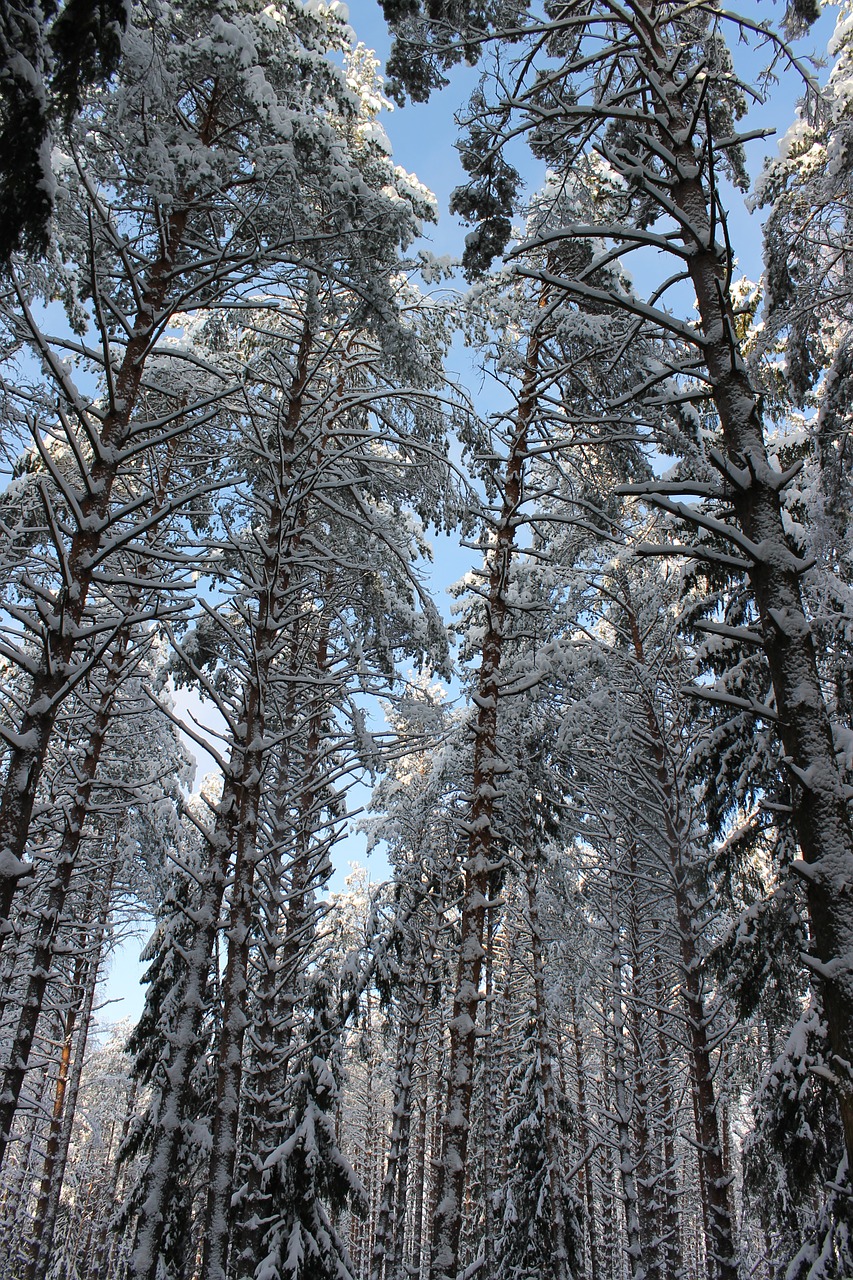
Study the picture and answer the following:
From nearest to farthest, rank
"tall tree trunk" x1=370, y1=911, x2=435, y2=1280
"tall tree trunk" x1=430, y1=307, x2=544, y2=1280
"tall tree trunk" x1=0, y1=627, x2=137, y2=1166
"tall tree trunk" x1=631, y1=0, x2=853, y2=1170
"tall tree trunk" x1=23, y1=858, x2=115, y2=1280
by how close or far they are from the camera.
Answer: "tall tree trunk" x1=631, y1=0, x2=853, y2=1170 < "tall tree trunk" x1=430, y1=307, x2=544, y2=1280 < "tall tree trunk" x1=0, y1=627, x2=137, y2=1166 < "tall tree trunk" x1=23, y1=858, x2=115, y2=1280 < "tall tree trunk" x1=370, y1=911, x2=435, y2=1280

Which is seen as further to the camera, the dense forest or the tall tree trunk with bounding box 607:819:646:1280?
the tall tree trunk with bounding box 607:819:646:1280

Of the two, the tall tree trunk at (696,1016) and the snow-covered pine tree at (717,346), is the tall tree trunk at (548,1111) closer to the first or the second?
the tall tree trunk at (696,1016)

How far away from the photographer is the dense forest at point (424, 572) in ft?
11.3

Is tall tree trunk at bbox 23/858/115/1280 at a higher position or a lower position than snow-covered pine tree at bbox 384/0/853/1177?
lower

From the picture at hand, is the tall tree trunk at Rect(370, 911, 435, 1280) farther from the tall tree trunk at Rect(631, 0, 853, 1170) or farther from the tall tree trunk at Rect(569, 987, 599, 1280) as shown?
the tall tree trunk at Rect(631, 0, 853, 1170)

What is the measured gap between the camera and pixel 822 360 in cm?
1060

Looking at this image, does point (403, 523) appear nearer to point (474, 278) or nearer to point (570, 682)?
point (570, 682)

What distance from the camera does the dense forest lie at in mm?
3436

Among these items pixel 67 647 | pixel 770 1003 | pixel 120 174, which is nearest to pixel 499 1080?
pixel 770 1003

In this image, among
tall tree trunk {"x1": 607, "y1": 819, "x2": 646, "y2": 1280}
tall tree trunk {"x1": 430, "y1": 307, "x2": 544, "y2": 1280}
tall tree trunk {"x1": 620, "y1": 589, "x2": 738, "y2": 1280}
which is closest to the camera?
tall tree trunk {"x1": 430, "y1": 307, "x2": 544, "y2": 1280}

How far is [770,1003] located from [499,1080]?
1336cm

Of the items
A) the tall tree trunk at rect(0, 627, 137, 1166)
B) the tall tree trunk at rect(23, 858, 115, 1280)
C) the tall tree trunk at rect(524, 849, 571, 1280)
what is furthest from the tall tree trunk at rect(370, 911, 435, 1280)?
the tall tree trunk at rect(0, 627, 137, 1166)

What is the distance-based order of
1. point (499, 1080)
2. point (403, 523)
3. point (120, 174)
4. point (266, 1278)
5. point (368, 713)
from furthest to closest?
point (499, 1080)
point (403, 523)
point (368, 713)
point (120, 174)
point (266, 1278)

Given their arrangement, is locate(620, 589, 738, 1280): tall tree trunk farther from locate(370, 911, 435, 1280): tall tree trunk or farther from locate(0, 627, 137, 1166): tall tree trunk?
locate(0, 627, 137, 1166): tall tree trunk
